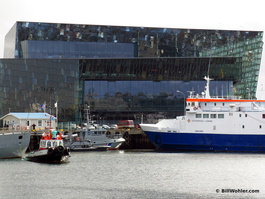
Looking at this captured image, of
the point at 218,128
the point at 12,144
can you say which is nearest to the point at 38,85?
the point at 218,128

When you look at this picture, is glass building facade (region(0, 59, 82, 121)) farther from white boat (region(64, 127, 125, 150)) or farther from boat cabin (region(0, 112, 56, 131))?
white boat (region(64, 127, 125, 150))

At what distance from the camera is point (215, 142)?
90.4m

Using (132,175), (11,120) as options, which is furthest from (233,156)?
(11,120)

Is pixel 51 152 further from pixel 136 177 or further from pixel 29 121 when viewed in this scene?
pixel 29 121

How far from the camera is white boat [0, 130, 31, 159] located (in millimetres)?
75625

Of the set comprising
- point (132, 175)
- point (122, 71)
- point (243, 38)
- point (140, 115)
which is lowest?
point (132, 175)

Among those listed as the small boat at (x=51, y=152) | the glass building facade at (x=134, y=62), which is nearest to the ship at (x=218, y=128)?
the small boat at (x=51, y=152)

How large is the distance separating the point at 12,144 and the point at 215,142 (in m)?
31.4

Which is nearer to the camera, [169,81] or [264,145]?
[264,145]

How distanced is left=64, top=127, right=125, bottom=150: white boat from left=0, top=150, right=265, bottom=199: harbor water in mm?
9263

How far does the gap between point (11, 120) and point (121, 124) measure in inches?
867

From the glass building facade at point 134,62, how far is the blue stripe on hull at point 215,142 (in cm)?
3343

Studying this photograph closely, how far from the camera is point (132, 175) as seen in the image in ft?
201

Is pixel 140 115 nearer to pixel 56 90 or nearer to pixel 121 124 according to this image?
pixel 121 124
